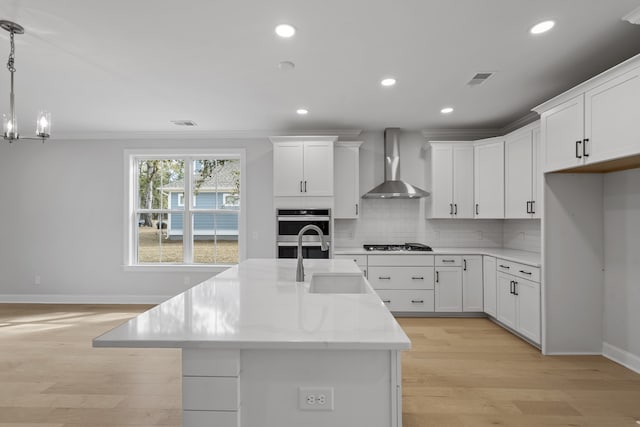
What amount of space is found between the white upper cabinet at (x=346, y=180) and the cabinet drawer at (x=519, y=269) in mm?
1893

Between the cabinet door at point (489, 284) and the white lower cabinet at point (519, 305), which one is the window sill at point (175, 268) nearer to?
the cabinet door at point (489, 284)

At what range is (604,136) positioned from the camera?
2545 millimetres

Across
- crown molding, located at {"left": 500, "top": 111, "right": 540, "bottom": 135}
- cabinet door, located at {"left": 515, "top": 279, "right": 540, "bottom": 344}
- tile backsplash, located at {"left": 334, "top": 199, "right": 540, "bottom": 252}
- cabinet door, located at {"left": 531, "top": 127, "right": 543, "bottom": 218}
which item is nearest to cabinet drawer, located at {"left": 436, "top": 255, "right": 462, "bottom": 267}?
tile backsplash, located at {"left": 334, "top": 199, "right": 540, "bottom": 252}

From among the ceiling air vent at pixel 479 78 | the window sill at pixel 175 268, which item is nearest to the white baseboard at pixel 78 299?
the window sill at pixel 175 268

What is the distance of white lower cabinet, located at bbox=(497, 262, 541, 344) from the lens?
338 cm

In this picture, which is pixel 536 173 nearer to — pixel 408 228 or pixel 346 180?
pixel 408 228

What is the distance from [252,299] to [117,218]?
4610 mm

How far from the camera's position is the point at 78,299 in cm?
526

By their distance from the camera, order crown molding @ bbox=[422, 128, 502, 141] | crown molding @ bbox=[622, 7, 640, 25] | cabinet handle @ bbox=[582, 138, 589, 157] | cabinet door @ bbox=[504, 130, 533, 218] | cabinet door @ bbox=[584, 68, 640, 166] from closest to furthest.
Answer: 1. crown molding @ bbox=[622, 7, 640, 25]
2. cabinet door @ bbox=[584, 68, 640, 166]
3. cabinet handle @ bbox=[582, 138, 589, 157]
4. cabinet door @ bbox=[504, 130, 533, 218]
5. crown molding @ bbox=[422, 128, 502, 141]

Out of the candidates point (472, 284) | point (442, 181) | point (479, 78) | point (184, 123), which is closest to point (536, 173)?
point (442, 181)

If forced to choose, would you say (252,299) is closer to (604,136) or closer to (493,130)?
(604,136)

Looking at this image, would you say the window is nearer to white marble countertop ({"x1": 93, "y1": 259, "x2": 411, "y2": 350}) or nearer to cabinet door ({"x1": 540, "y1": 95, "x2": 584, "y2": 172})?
white marble countertop ({"x1": 93, "y1": 259, "x2": 411, "y2": 350})

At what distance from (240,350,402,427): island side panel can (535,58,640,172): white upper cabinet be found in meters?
2.39

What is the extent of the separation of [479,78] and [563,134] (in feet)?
2.91
